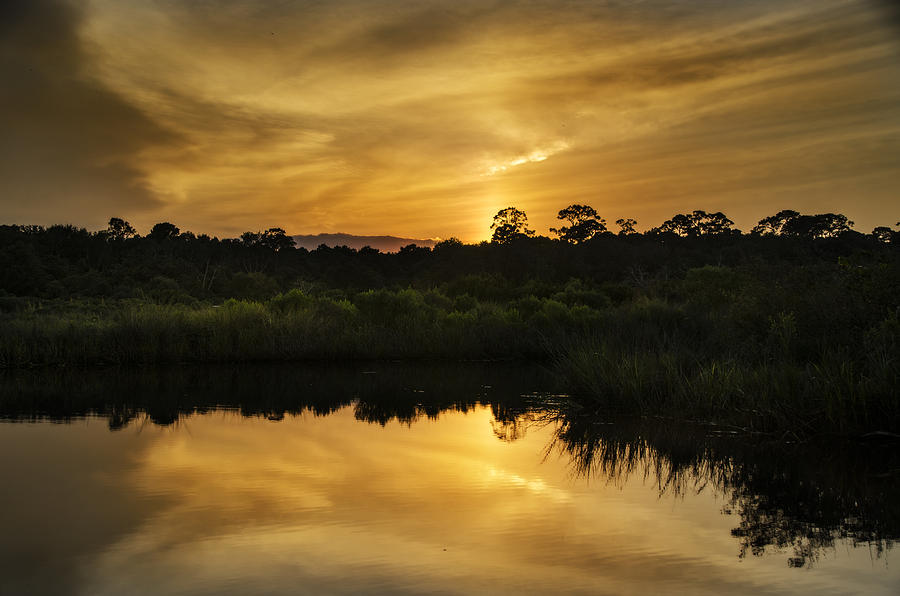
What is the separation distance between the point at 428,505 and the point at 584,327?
13262mm

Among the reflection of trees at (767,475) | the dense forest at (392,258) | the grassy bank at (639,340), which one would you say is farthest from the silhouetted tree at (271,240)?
the reflection of trees at (767,475)

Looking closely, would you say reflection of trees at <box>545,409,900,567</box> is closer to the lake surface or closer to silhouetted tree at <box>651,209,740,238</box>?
the lake surface

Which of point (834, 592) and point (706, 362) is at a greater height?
point (706, 362)

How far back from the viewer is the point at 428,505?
657 cm

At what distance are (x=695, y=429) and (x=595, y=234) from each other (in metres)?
54.5

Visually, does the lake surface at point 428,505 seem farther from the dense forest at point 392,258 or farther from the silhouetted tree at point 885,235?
the dense forest at point 392,258

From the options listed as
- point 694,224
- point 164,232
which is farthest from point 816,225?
point 164,232

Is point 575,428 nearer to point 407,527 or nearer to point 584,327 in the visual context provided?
point 407,527

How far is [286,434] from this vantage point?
10.0 meters

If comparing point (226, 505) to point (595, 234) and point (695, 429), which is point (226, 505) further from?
point (595, 234)

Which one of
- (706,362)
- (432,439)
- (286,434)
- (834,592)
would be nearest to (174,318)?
→ (286,434)

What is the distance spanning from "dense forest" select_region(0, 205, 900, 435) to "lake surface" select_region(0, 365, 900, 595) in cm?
72

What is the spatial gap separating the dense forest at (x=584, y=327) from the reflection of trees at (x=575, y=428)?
64 cm

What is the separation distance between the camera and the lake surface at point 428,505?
489 centimetres
